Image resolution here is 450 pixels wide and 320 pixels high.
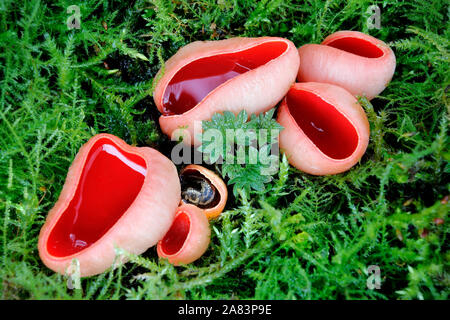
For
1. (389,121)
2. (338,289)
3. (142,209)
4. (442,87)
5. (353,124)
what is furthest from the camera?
(389,121)

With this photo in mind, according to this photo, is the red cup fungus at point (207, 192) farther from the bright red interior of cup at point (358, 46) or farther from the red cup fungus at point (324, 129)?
the bright red interior of cup at point (358, 46)

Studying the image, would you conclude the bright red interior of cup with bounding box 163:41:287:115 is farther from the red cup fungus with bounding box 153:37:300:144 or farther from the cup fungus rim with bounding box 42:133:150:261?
the cup fungus rim with bounding box 42:133:150:261

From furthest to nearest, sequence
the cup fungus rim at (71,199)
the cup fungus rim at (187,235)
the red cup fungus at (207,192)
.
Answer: the red cup fungus at (207,192)
the cup fungus rim at (187,235)
the cup fungus rim at (71,199)

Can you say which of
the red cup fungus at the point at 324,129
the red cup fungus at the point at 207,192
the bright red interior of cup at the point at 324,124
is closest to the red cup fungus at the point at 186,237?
the red cup fungus at the point at 207,192

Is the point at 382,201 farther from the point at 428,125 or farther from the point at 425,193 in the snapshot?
the point at 428,125

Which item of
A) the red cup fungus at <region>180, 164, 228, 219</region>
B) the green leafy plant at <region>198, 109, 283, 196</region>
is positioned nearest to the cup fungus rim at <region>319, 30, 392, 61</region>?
the green leafy plant at <region>198, 109, 283, 196</region>

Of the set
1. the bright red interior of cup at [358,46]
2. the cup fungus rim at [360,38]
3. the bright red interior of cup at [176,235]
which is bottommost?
the bright red interior of cup at [176,235]

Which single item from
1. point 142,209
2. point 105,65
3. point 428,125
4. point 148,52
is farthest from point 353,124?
point 105,65
